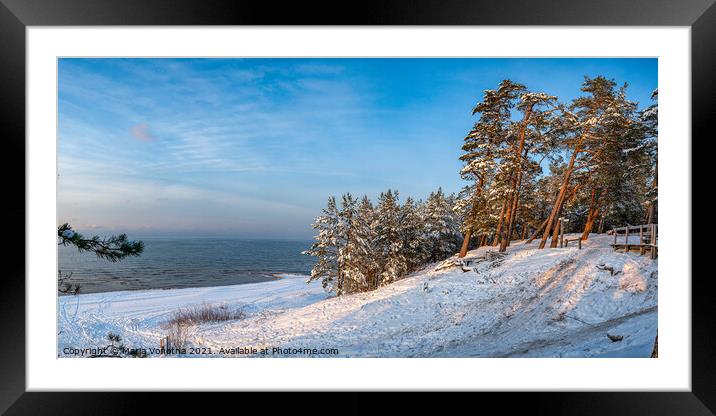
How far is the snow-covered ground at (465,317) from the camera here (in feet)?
15.1

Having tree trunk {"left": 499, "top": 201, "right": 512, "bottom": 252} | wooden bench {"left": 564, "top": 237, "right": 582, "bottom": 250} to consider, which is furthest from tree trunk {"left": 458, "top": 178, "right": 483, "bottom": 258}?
wooden bench {"left": 564, "top": 237, "right": 582, "bottom": 250}

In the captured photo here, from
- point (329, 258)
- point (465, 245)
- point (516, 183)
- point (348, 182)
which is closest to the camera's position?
point (348, 182)

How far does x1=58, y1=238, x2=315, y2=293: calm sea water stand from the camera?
4695mm

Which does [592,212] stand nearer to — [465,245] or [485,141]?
[485,141]

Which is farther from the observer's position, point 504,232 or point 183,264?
point 504,232

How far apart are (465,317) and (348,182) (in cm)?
366

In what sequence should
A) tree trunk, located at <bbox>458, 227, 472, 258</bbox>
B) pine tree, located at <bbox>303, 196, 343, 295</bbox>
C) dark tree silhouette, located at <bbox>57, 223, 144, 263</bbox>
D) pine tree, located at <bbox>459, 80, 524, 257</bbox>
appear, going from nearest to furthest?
dark tree silhouette, located at <bbox>57, 223, 144, 263</bbox>, pine tree, located at <bbox>459, 80, 524, 257</bbox>, tree trunk, located at <bbox>458, 227, 472, 258</bbox>, pine tree, located at <bbox>303, 196, 343, 295</bbox>

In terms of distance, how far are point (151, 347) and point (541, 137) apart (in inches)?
354

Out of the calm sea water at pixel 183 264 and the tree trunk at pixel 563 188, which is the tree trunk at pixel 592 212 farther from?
the calm sea water at pixel 183 264

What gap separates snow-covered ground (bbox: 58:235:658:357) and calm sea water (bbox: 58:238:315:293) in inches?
11.8

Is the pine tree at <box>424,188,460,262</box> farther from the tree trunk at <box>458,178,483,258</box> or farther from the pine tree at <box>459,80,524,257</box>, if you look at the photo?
the pine tree at <box>459,80,524,257</box>
